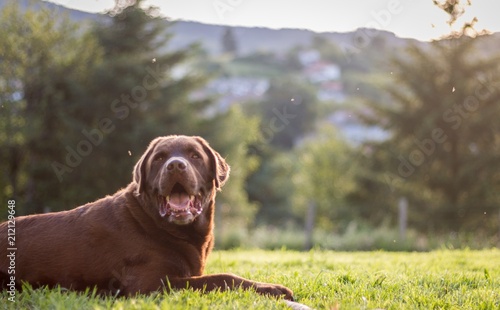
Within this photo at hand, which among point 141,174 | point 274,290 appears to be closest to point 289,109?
point 141,174

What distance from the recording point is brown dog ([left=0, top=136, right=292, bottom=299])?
4754 mm

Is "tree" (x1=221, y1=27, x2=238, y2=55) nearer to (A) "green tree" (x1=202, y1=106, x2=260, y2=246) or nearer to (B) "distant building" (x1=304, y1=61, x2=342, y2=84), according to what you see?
(B) "distant building" (x1=304, y1=61, x2=342, y2=84)

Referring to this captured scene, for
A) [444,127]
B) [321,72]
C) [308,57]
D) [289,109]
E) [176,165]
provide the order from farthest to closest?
[308,57] → [321,72] → [289,109] → [444,127] → [176,165]

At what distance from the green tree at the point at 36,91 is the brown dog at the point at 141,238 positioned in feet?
69.9

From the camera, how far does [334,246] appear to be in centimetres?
1806

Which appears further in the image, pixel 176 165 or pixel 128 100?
pixel 128 100

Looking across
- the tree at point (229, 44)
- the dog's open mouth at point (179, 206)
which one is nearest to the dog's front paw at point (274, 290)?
the dog's open mouth at point (179, 206)

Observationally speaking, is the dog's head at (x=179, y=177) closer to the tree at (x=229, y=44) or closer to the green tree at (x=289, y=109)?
Result: the green tree at (x=289, y=109)

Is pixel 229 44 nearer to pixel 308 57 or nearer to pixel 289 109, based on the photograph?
pixel 308 57

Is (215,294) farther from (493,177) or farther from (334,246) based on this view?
(493,177)

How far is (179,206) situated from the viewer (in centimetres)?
491

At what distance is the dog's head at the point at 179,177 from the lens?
190 inches

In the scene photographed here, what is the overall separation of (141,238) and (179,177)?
0.62m

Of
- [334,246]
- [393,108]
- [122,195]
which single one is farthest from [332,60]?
[122,195]
